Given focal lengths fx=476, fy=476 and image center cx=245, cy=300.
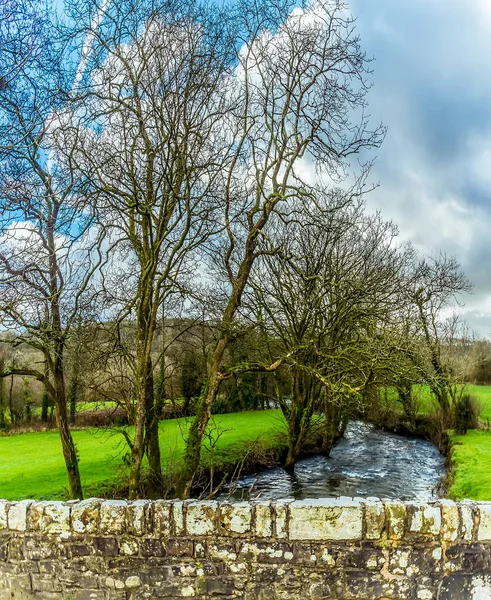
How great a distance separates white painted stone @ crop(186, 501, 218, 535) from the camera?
4.14m

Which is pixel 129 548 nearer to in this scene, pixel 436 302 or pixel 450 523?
pixel 450 523

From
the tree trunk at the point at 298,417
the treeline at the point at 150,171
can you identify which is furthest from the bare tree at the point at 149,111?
the tree trunk at the point at 298,417

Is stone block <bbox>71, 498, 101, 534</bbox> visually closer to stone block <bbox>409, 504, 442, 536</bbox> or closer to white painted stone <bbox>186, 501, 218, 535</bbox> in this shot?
white painted stone <bbox>186, 501, 218, 535</bbox>

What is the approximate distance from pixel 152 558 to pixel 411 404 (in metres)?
19.6

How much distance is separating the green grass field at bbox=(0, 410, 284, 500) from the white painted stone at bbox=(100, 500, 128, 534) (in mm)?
4472

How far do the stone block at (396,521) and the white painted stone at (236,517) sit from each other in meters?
1.17

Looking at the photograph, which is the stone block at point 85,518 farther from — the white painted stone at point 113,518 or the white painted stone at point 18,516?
the white painted stone at point 18,516

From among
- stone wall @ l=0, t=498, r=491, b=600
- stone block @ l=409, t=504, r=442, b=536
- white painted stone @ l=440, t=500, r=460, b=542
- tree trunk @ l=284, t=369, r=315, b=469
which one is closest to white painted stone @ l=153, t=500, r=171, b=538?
stone wall @ l=0, t=498, r=491, b=600

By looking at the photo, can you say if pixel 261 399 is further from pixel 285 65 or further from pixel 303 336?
pixel 285 65

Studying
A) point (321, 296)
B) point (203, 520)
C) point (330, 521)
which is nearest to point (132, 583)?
point (203, 520)

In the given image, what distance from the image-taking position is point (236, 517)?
4.11 m

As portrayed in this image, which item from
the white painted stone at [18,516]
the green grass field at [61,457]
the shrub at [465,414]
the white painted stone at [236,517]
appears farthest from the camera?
the shrub at [465,414]

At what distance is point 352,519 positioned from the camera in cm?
402

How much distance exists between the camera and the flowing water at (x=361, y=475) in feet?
44.3
